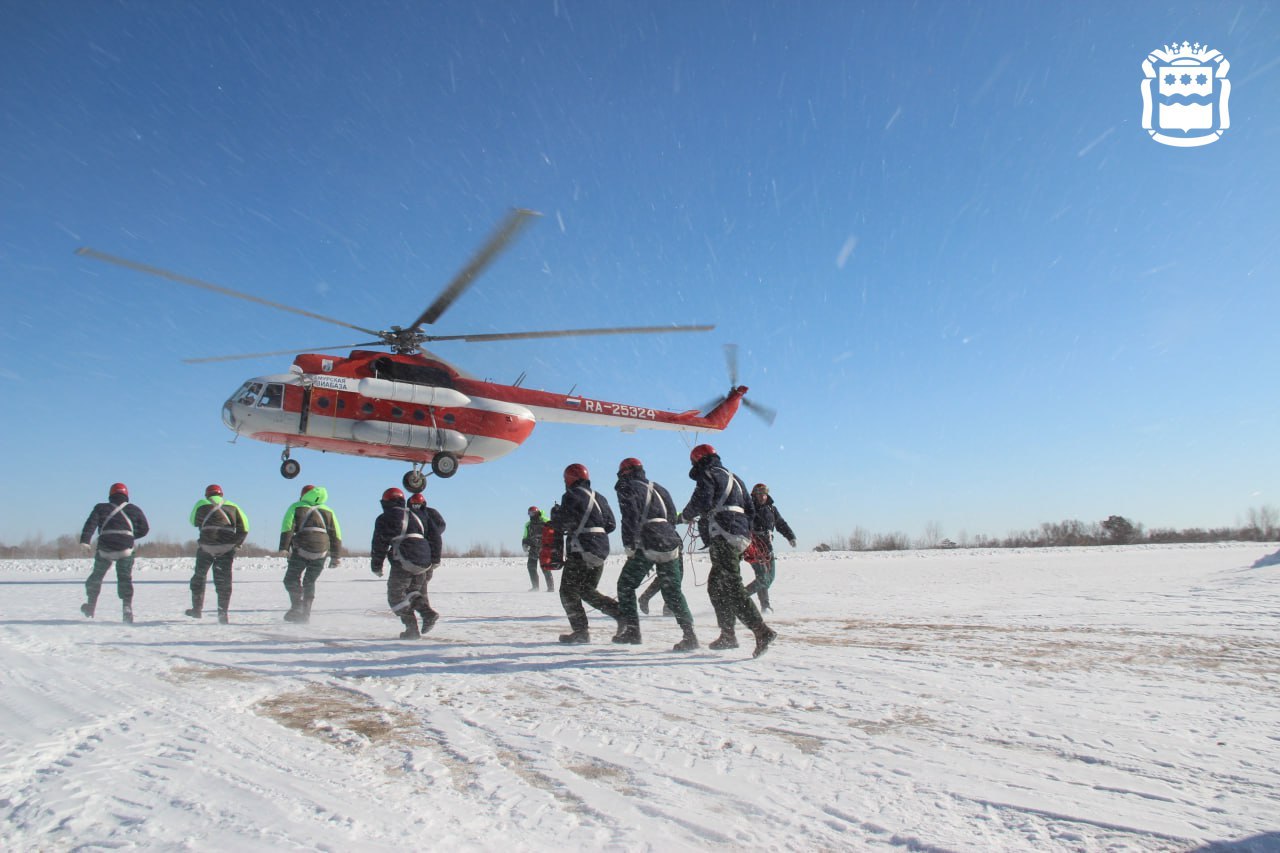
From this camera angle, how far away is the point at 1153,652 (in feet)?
17.3

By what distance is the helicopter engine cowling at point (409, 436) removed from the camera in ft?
48.9

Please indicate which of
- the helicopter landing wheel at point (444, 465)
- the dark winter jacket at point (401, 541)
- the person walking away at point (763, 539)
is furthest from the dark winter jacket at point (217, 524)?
the helicopter landing wheel at point (444, 465)

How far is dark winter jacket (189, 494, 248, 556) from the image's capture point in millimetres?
8297

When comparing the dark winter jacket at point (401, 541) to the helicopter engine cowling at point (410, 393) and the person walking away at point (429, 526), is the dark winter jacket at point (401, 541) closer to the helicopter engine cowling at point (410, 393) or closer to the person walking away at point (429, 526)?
the person walking away at point (429, 526)

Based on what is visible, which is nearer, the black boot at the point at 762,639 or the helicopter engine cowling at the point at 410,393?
the black boot at the point at 762,639

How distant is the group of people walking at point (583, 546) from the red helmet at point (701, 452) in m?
0.01

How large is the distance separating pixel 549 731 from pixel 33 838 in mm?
1854

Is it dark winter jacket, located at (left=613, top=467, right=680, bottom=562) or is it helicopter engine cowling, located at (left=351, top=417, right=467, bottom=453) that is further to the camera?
helicopter engine cowling, located at (left=351, top=417, right=467, bottom=453)

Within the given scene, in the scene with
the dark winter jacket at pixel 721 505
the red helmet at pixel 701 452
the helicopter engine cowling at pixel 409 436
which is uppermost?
the helicopter engine cowling at pixel 409 436

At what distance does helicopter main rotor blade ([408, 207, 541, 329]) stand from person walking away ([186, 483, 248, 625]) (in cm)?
671

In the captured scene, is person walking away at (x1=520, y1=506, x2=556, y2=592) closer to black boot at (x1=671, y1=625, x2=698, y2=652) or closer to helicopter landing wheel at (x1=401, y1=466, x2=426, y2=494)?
helicopter landing wheel at (x1=401, y1=466, x2=426, y2=494)

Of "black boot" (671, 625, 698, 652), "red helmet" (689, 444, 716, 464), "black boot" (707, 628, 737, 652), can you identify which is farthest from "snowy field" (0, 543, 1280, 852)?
"red helmet" (689, 444, 716, 464)

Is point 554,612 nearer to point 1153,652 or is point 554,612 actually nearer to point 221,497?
point 221,497

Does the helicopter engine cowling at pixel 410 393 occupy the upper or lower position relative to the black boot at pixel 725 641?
upper
